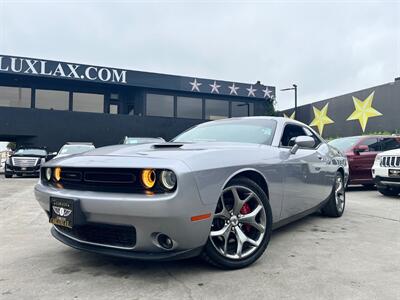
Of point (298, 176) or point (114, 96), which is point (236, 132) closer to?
point (298, 176)

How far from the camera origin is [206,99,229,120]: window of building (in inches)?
919

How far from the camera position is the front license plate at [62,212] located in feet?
8.68

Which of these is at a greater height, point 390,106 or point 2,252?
point 390,106

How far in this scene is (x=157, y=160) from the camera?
8.40 feet

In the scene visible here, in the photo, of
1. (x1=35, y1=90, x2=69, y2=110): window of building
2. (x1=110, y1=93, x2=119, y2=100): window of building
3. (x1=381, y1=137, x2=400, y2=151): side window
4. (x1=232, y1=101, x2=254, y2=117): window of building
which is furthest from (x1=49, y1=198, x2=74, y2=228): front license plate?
(x1=232, y1=101, x2=254, y2=117): window of building

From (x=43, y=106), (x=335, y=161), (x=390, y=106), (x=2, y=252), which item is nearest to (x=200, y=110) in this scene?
(x=43, y=106)

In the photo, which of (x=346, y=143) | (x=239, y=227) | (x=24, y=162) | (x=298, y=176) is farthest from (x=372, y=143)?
(x=24, y=162)

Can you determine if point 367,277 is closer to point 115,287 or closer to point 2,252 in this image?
point 115,287

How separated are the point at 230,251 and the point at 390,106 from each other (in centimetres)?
1419

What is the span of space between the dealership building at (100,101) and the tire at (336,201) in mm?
16559

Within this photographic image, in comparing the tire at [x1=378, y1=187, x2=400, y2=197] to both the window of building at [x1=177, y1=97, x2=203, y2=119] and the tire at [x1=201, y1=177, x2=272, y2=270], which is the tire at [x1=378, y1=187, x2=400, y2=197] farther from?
the window of building at [x1=177, y1=97, x2=203, y2=119]

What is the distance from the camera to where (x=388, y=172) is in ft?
23.6

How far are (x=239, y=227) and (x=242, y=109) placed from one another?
21.8 m

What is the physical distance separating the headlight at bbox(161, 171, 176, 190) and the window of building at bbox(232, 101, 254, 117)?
2157 centimetres
